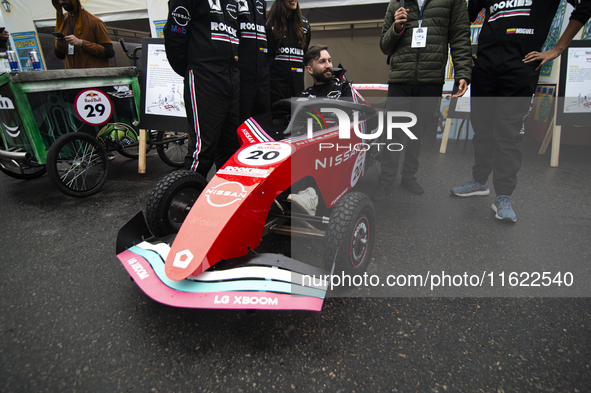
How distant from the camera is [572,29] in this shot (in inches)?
83.0

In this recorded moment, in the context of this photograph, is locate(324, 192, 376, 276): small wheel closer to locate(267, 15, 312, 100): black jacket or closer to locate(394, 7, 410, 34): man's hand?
locate(394, 7, 410, 34): man's hand

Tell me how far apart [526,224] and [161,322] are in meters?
2.62

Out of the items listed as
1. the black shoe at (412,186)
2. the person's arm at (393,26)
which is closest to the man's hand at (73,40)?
the person's arm at (393,26)

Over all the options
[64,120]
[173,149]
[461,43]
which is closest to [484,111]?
[461,43]

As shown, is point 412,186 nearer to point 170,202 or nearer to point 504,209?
point 504,209

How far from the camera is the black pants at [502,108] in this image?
2295 millimetres

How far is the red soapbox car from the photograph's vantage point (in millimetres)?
1312

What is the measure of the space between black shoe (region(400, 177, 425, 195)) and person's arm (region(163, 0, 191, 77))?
2241mm

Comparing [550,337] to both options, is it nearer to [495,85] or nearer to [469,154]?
[495,85]

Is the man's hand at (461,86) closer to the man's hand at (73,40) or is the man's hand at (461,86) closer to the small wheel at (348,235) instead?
the small wheel at (348,235)

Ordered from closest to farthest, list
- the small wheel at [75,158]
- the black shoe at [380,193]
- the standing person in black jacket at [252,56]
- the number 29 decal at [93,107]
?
1. the standing person in black jacket at [252,56]
2. the small wheel at [75,158]
3. the black shoe at [380,193]
4. the number 29 decal at [93,107]

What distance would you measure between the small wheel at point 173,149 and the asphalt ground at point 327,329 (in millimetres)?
1709

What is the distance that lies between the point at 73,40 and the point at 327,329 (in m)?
4.01

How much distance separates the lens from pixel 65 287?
1.75m
